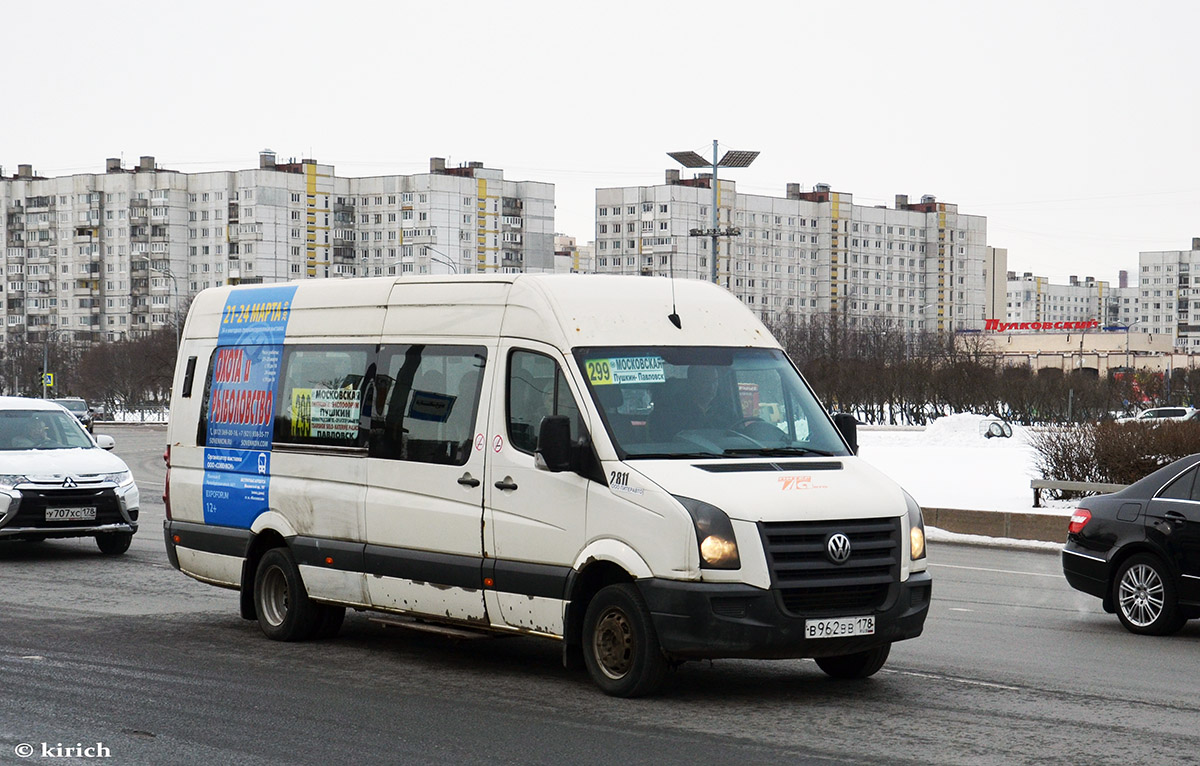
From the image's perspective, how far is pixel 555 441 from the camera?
8.38 metres

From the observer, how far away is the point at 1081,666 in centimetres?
983

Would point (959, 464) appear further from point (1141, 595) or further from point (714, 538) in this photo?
point (714, 538)

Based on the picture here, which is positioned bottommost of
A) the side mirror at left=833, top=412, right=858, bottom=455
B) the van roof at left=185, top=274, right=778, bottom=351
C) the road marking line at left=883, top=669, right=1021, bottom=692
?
the road marking line at left=883, top=669, right=1021, bottom=692

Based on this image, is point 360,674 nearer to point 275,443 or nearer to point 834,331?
point 275,443

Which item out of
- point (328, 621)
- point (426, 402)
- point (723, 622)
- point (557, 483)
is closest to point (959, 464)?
point (328, 621)

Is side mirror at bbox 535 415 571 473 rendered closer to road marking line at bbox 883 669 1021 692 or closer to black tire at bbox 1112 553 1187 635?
road marking line at bbox 883 669 1021 692

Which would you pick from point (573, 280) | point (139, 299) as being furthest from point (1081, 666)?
point (139, 299)

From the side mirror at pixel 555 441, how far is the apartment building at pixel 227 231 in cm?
13896

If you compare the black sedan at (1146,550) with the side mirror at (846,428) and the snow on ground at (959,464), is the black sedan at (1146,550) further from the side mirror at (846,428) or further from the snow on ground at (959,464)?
the snow on ground at (959,464)

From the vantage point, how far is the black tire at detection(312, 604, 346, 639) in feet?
34.7

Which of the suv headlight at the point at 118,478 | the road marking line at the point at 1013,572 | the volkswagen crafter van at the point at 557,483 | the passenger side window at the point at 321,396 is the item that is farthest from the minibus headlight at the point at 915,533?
the suv headlight at the point at 118,478

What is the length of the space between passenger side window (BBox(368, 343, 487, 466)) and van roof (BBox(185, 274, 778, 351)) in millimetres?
178

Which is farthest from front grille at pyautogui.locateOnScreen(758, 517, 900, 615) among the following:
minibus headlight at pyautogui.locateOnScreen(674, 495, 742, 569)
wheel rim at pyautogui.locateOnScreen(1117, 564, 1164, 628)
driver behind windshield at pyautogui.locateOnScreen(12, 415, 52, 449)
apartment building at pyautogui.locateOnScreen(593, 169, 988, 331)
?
apartment building at pyautogui.locateOnScreen(593, 169, 988, 331)

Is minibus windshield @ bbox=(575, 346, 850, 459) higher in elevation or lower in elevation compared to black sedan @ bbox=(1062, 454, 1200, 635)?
higher
